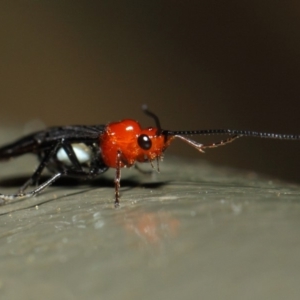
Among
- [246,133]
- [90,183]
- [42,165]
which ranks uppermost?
[246,133]

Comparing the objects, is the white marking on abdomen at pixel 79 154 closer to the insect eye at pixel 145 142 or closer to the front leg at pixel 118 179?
the front leg at pixel 118 179

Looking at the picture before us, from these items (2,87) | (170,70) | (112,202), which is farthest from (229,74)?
(112,202)

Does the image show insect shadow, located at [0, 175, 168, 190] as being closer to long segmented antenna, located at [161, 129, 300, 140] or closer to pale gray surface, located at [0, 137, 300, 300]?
long segmented antenna, located at [161, 129, 300, 140]

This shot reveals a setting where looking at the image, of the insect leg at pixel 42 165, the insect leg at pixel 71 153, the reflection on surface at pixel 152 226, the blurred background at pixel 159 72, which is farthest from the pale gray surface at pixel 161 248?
the blurred background at pixel 159 72

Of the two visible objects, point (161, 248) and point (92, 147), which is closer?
point (161, 248)

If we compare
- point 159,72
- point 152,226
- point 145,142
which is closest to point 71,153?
point 145,142

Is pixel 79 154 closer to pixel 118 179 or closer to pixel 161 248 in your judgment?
pixel 118 179

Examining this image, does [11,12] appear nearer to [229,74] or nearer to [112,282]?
[229,74]
